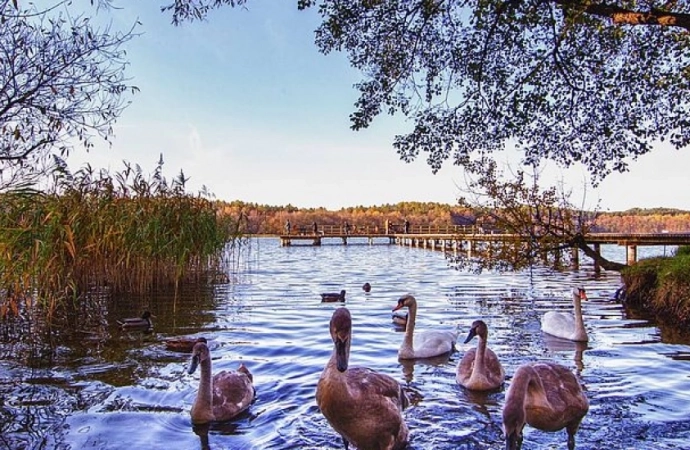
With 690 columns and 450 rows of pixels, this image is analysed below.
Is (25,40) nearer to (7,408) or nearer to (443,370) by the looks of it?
(7,408)

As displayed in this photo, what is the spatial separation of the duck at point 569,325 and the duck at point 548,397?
497 cm

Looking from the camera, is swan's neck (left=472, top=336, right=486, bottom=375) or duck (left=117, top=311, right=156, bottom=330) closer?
swan's neck (left=472, top=336, right=486, bottom=375)

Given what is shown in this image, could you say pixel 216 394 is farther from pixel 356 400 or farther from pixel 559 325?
pixel 559 325

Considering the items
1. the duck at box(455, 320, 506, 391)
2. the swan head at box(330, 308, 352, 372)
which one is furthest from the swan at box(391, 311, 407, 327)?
the swan head at box(330, 308, 352, 372)

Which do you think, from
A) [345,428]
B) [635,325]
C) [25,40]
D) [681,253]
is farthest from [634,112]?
[25,40]

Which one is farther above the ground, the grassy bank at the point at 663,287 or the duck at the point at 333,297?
the grassy bank at the point at 663,287

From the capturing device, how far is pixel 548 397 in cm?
521

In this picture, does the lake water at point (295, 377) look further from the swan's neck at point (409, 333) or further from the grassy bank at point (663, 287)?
the grassy bank at point (663, 287)

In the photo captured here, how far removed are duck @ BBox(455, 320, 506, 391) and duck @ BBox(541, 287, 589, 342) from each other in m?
3.36

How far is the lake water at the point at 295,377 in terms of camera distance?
18.1 feet

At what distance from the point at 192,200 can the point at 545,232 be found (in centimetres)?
1053

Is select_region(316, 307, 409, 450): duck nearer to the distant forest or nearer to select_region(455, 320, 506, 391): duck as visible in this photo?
select_region(455, 320, 506, 391): duck

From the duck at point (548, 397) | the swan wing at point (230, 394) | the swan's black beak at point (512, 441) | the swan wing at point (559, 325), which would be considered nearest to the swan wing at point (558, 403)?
the duck at point (548, 397)

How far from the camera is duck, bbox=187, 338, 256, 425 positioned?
19.8 feet
